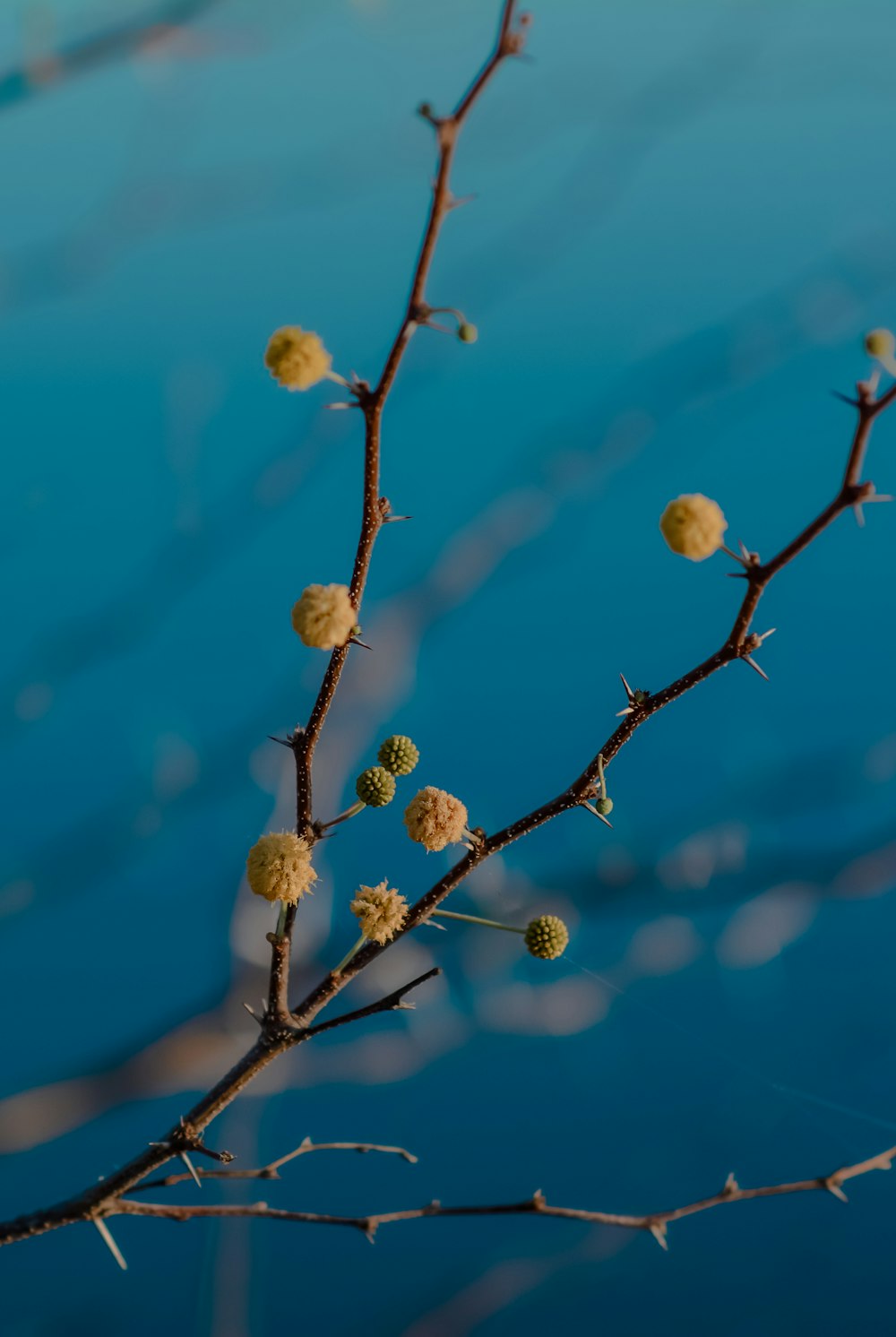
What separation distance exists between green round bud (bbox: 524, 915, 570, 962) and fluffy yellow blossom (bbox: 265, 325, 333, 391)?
0.27 m

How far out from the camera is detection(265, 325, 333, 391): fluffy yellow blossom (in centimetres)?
44

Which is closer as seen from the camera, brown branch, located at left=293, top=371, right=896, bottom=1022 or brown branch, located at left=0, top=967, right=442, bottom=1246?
brown branch, located at left=293, top=371, right=896, bottom=1022

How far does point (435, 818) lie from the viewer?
0.49 metres

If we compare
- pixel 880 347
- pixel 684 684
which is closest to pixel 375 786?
pixel 684 684

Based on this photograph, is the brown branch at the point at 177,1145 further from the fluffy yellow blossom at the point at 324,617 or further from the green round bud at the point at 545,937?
the fluffy yellow blossom at the point at 324,617

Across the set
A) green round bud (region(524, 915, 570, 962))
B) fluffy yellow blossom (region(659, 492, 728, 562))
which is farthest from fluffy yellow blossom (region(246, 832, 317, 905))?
fluffy yellow blossom (region(659, 492, 728, 562))

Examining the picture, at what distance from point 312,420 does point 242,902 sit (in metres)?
0.75

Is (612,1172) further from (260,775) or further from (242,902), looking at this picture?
(260,775)

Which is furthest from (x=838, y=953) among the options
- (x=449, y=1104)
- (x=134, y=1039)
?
(x=134, y=1039)

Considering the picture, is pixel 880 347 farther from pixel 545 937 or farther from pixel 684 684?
pixel 545 937

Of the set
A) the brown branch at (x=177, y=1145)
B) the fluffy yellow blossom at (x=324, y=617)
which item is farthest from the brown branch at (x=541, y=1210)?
the fluffy yellow blossom at (x=324, y=617)

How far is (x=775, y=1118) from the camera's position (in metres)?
1.34

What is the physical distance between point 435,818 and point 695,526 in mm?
177

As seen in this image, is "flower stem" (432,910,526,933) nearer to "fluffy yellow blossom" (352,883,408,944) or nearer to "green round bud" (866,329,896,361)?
"fluffy yellow blossom" (352,883,408,944)
